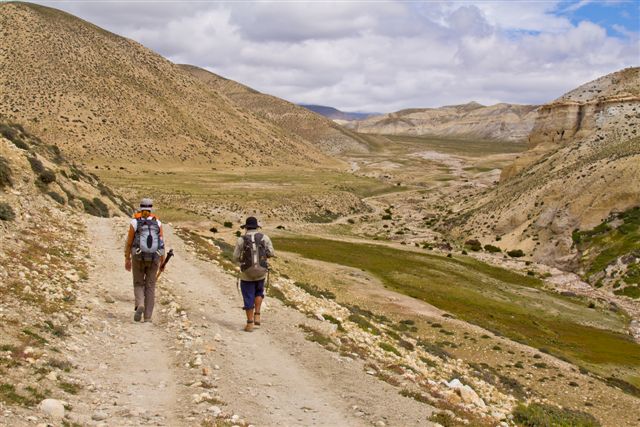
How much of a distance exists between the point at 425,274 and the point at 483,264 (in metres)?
15.8

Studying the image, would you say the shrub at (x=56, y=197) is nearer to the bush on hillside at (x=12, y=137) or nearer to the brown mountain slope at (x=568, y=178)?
the bush on hillside at (x=12, y=137)

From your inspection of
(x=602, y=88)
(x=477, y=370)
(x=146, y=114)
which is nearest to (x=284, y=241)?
(x=477, y=370)

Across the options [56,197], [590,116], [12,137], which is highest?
[590,116]

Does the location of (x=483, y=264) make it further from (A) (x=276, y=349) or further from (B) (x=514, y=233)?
(A) (x=276, y=349)

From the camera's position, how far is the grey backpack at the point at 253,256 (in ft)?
50.5

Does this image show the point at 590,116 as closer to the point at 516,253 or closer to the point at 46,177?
the point at 516,253

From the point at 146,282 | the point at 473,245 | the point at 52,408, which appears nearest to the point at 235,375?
the point at 52,408

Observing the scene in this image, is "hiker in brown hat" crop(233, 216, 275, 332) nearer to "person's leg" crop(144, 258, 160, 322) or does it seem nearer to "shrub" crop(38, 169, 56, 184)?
"person's leg" crop(144, 258, 160, 322)

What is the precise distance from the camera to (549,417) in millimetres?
19297

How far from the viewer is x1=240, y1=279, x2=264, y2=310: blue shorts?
1567 centimetres

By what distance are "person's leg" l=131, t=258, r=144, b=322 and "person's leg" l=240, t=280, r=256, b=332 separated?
2683 mm

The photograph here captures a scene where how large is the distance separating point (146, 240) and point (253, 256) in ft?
9.33

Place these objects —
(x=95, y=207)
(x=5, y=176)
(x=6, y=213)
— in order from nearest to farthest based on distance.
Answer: (x=6, y=213) < (x=5, y=176) < (x=95, y=207)

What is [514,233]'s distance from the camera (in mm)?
83438
